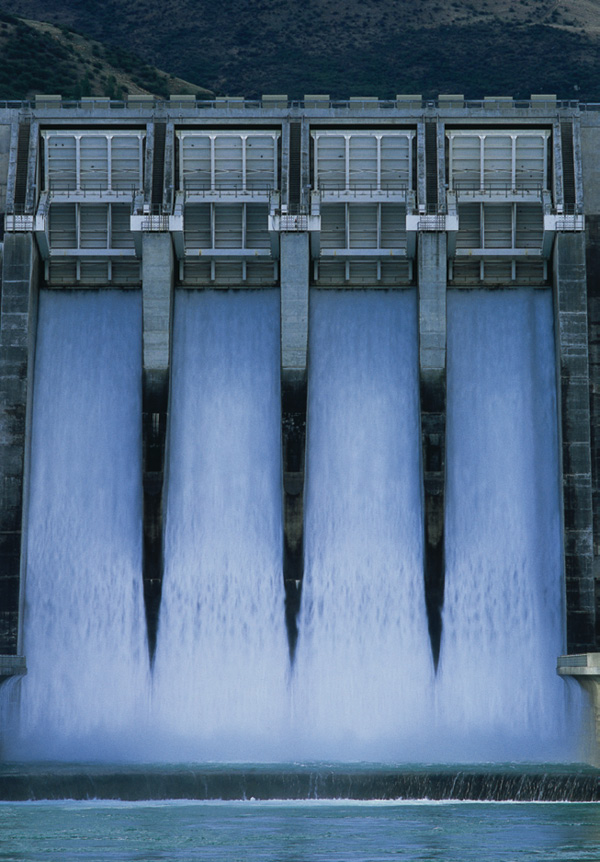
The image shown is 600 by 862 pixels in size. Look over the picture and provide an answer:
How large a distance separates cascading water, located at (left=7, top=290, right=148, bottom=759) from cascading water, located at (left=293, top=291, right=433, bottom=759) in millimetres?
5494

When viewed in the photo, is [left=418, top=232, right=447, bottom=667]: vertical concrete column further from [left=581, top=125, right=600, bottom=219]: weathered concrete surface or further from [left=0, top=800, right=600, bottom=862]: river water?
[left=0, top=800, right=600, bottom=862]: river water

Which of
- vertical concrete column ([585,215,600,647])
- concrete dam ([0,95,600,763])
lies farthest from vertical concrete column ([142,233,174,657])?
vertical concrete column ([585,215,600,647])

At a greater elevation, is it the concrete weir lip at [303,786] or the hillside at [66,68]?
the hillside at [66,68]

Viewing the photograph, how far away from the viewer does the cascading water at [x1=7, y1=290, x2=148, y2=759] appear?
39438 millimetres

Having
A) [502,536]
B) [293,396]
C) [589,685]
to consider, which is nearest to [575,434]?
[502,536]

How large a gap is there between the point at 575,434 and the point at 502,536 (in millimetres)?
3907

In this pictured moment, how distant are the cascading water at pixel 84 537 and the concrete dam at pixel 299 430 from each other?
8 centimetres

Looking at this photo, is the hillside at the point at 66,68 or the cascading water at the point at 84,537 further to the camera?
the hillside at the point at 66,68

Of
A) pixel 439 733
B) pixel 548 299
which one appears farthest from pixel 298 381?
pixel 439 733

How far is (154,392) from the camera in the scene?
40.7 meters

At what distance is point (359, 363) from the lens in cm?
4238

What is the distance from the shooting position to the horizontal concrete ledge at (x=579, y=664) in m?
36.2

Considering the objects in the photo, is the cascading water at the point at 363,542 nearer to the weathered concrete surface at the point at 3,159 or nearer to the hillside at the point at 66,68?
the weathered concrete surface at the point at 3,159

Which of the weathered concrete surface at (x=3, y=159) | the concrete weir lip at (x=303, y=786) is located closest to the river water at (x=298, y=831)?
the concrete weir lip at (x=303, y=786)
